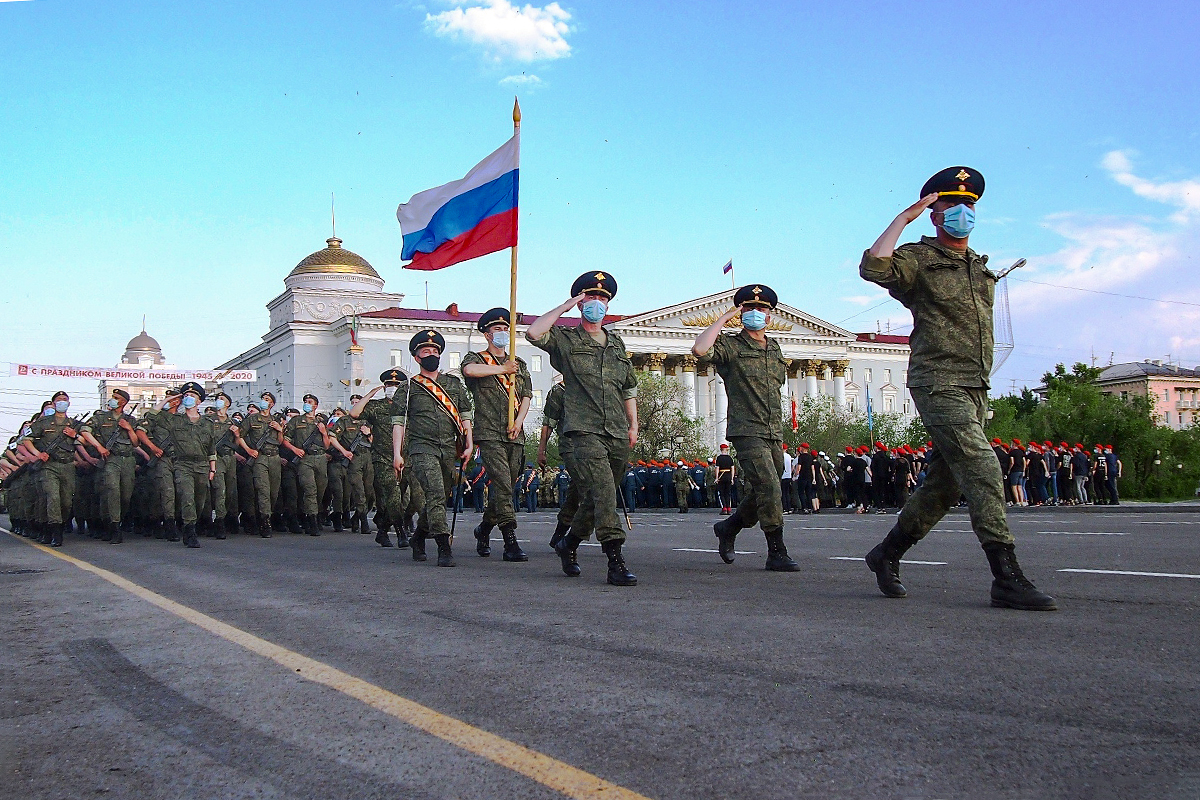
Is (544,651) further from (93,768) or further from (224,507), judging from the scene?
(224,507)

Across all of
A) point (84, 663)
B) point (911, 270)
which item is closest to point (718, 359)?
point (911, 270)

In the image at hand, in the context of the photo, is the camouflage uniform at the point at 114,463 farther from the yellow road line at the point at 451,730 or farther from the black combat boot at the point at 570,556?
the yellow road line at the point at 451,730

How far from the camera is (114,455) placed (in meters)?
14.1

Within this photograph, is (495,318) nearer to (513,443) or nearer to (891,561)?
(513,443)

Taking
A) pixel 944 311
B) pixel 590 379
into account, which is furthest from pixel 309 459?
pixel 944 311

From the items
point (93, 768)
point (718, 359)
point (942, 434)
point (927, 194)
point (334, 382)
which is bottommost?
point (93, 768)

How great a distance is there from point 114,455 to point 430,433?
22.0 ft

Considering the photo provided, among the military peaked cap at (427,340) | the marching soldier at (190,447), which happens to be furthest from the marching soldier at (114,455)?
the military peaked cap at (427,340)

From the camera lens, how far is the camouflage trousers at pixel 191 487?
13188 millimetres

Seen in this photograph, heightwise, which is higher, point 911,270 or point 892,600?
point 911,270

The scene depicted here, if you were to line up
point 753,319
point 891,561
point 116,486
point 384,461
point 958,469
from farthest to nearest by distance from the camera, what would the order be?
point 116,486 < point 384,461 < point 753,319 < point 891,561 < point 958,469

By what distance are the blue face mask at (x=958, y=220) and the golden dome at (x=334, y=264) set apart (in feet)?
288

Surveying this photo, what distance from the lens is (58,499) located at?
45.0 feet

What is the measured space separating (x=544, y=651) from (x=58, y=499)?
11.5 meters
